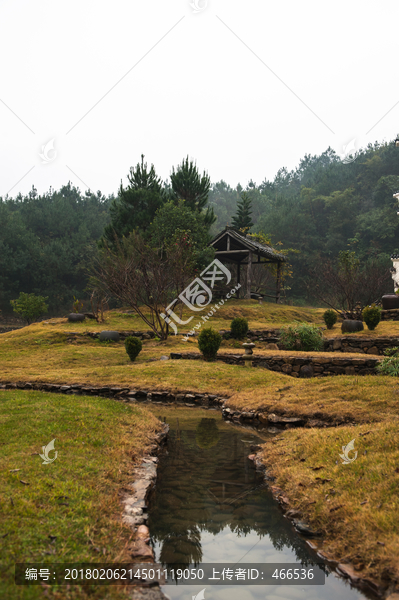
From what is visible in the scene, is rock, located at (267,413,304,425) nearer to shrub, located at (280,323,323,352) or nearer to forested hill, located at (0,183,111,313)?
shrub, located at (280,323,323,352)

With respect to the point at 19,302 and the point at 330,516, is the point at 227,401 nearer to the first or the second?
the point at 330,516

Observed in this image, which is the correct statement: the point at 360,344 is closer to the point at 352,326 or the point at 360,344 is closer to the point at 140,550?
the point at 352,326

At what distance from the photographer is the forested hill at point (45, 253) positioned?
129ft

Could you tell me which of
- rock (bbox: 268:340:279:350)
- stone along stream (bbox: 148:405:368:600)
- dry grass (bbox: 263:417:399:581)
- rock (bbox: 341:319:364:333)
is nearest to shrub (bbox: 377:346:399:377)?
dry grass (bbox: 263:417:399:581)

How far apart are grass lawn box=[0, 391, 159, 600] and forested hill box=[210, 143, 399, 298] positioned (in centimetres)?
3467

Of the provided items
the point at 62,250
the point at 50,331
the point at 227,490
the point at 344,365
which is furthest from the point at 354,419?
the point at 62,250

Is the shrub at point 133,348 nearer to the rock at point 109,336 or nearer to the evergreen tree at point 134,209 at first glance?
the rock at point 109,336

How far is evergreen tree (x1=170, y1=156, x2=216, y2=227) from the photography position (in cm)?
2947

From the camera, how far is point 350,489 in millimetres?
4148

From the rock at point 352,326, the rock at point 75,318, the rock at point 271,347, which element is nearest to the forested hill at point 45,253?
the rock at point 75,318

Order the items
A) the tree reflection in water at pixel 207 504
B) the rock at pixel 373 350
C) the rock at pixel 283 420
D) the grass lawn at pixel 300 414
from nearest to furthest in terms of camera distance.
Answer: the grass lawn at pixel 300 414
the tree reflection in water at pixel 207 504
the rock at pixel 283 420
the rock at pixel 373 350

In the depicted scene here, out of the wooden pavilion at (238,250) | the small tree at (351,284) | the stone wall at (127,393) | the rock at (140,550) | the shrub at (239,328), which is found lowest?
the stone wall at (127,393)

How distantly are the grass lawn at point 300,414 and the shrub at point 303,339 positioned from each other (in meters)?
1.61

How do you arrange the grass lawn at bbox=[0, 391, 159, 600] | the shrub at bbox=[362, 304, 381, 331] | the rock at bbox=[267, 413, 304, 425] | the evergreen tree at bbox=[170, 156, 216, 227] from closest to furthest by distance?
1. the grass lawn at bbox=[0, 391, 159, 600]
2. the rock at bbox=[267, 413, 304, 425]
3. the shrub at bbox=[362, 304, 381, 331]
4. the evergreen tree at bbox=[170, 156, 216, 227]
